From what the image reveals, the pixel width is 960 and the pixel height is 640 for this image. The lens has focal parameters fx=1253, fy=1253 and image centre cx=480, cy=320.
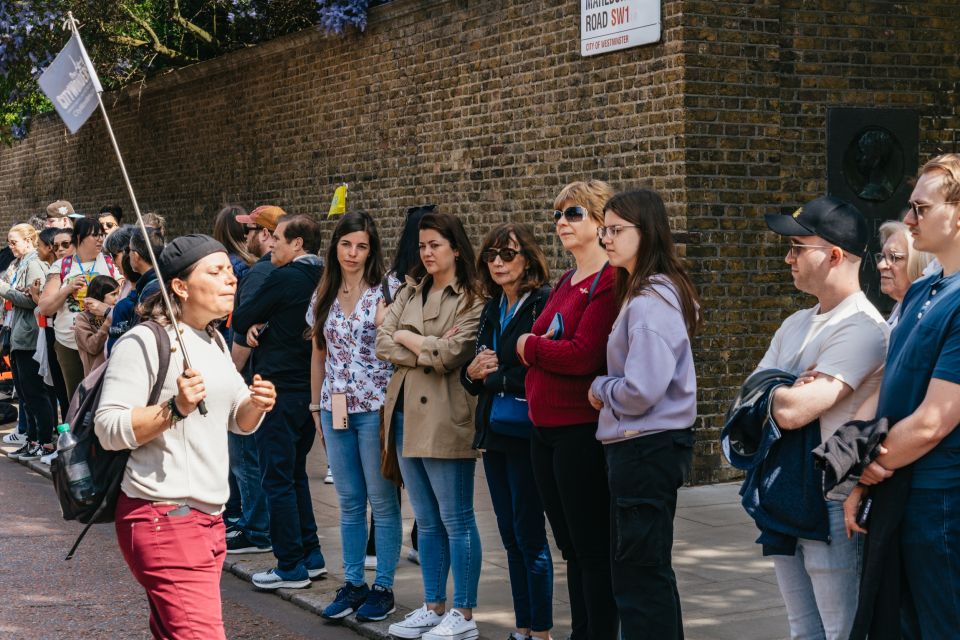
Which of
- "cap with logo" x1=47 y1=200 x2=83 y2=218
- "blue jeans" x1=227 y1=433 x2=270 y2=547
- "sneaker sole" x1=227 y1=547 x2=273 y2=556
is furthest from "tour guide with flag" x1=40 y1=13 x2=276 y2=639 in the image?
"cap with logo" x1=47 y1=200 x2=83 y2=218

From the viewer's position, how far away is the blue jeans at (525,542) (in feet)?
18.8

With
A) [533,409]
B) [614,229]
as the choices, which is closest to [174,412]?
[533,409]

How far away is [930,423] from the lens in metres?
3.70

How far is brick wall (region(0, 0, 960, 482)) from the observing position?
31.7 feet

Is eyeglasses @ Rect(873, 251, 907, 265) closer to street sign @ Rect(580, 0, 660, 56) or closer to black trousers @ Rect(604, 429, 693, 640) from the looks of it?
black trousers @ Rect(604, 429, 693, 640)

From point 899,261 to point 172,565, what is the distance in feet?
12.2

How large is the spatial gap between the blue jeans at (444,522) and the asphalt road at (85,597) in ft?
1.92

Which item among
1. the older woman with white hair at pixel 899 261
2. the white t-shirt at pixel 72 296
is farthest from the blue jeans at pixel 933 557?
the white t-shirt at pixel 72 296

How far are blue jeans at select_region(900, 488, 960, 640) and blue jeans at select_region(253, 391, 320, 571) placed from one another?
411 cm

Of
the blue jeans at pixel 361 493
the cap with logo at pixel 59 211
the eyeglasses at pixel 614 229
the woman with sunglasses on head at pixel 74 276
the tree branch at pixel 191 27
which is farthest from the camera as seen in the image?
the tree branch at pixel 191 27

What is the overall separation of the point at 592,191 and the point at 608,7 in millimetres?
5087

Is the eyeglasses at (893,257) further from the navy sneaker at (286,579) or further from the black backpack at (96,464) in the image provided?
the navy sneaker at (286,579)

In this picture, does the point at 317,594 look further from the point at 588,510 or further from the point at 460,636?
the point at 588,510

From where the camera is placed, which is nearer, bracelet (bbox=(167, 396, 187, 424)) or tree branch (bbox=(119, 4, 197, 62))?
bracelet (bbox=(167, 396, 187, 424))
